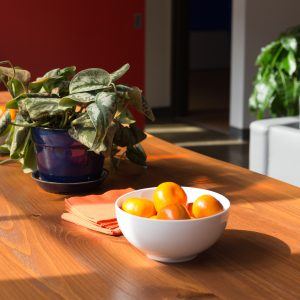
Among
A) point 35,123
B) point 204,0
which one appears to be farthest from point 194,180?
point 204,0

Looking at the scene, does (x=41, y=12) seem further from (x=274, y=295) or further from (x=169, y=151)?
(x=274, y=295)

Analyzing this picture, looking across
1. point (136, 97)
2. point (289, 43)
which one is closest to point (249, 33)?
point (289, 43)

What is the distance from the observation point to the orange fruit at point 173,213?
4.02ft

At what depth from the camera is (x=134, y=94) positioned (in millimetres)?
1646

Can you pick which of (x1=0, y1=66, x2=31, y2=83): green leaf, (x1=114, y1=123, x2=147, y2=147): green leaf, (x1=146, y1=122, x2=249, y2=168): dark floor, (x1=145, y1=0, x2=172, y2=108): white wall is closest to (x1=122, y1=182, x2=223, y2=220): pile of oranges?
(x1=114, y1=123, x2=147, y2=147): green leaf

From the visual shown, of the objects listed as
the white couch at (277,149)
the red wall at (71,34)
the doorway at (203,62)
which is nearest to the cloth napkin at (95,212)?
the white couch at (277,149)

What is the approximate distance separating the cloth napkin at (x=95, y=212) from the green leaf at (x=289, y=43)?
129 inches

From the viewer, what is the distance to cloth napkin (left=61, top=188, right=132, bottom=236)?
143 cm

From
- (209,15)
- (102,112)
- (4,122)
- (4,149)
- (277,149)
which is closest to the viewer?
(102,112)

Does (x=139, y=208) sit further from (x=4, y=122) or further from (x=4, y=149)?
(x=4, y=149)

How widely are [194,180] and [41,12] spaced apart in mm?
3522

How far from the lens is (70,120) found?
5.46 feet

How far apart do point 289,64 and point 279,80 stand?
0.13 meters

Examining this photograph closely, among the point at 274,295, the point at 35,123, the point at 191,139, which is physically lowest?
the point at 191,139
